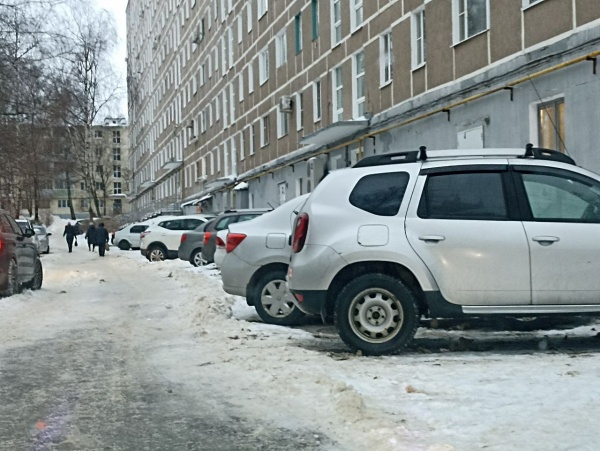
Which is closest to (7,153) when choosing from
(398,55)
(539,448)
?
(398,55)

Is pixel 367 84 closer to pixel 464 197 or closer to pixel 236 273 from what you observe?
pixel 236 273

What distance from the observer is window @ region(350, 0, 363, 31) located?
78.6ft

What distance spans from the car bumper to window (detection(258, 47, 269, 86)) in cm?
2642

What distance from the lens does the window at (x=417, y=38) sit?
19.8 m

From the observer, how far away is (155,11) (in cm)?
7438

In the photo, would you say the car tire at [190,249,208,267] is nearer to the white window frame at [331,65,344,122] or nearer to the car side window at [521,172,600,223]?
the white window frame at [331,65,344,122]

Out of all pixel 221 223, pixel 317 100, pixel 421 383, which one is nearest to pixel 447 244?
Result: pixel 421 383

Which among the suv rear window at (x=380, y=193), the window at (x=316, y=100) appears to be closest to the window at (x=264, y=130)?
the window at (x=316, y=100)

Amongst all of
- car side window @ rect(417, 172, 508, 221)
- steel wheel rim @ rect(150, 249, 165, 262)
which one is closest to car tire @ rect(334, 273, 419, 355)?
car side window @ rect(417, 172, 508, 221)

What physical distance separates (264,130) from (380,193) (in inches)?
1143

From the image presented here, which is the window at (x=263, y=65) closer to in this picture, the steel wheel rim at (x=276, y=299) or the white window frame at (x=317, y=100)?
the white window frame at (x=317, y=100)

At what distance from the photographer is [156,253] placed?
86.7 feet

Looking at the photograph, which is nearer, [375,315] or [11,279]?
[375,315]

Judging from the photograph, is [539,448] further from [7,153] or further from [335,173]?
[7,153]
